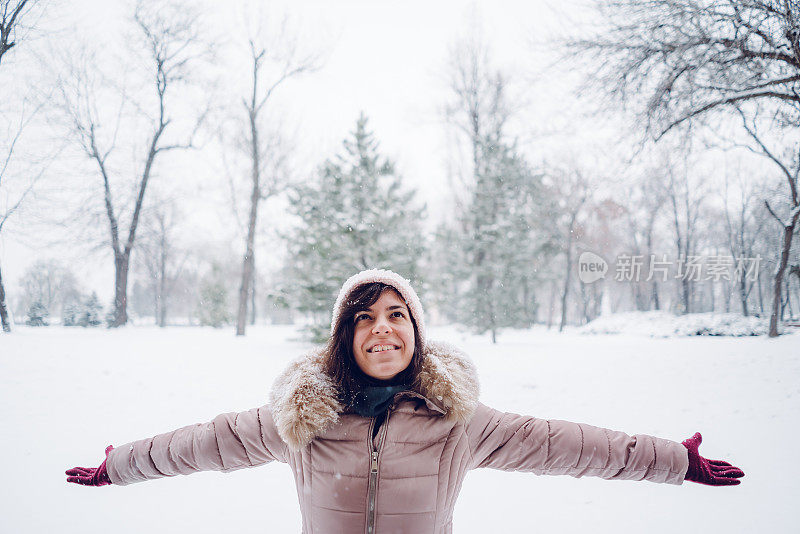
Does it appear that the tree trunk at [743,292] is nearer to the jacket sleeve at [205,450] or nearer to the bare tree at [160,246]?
the jacket sleeve at [205,450]

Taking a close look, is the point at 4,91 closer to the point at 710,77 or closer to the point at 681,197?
the point at 710,77

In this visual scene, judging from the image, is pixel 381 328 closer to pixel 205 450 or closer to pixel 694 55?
pixel 205 450

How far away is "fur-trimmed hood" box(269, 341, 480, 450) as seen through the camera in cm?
141

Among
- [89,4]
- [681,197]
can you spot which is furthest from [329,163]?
[681,197]

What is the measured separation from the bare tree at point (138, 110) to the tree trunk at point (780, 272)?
6772 millimetres

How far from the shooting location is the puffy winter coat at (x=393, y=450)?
1.37m

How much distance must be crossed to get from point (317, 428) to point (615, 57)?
5236 mm

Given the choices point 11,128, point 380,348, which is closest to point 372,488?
point 380,348

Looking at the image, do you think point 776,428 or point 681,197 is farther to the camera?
point 681,197

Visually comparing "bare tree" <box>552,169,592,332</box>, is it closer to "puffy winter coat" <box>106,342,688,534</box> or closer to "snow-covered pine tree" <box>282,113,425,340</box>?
Answer: "snow-covered pine tree" <box>282,113,425,340</box>

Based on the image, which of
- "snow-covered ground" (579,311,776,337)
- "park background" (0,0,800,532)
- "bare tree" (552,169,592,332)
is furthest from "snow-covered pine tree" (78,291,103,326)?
"bare tree" (552,169,592,332)

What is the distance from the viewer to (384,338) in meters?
1.53

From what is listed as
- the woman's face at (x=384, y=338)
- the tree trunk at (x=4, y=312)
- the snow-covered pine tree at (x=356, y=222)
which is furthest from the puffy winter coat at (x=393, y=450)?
the snow-covered pine tree at (x=356, y=222)

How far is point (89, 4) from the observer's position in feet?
11.9
